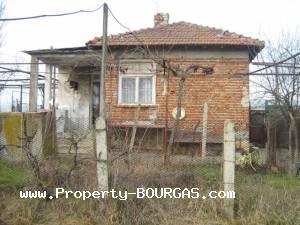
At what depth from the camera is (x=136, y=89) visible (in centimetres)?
1345

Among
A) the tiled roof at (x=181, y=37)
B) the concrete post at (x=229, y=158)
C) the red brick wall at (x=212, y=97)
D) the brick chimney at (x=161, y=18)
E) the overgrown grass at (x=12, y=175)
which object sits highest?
the brick chimney at (x=161, y=18)

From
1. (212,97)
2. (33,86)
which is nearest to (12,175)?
(33,86)

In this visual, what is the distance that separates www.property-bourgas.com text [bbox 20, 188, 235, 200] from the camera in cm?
550

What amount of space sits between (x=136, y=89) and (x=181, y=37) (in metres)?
2.23

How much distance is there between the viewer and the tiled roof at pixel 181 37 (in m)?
12.7

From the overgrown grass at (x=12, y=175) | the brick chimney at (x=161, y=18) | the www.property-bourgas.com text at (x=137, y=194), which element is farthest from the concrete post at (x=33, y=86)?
the www.property-bourgas.com text at (x=137, y=194)

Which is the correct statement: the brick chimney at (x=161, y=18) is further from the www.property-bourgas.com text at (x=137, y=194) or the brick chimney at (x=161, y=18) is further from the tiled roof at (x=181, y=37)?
the www.property-bourgas.com text at (x=137, y=194)

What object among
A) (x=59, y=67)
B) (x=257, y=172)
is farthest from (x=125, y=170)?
(x=59, y=67)

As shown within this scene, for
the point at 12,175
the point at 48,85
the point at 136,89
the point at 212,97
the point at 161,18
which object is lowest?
the point at 12,175

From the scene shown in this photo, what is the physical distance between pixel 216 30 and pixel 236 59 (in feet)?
5.36

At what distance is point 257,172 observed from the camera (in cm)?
1036

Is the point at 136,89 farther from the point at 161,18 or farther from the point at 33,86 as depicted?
the point at 161,18

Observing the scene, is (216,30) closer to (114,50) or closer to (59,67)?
(114,50)

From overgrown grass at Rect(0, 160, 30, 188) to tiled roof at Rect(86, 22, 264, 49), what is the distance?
210 inches
